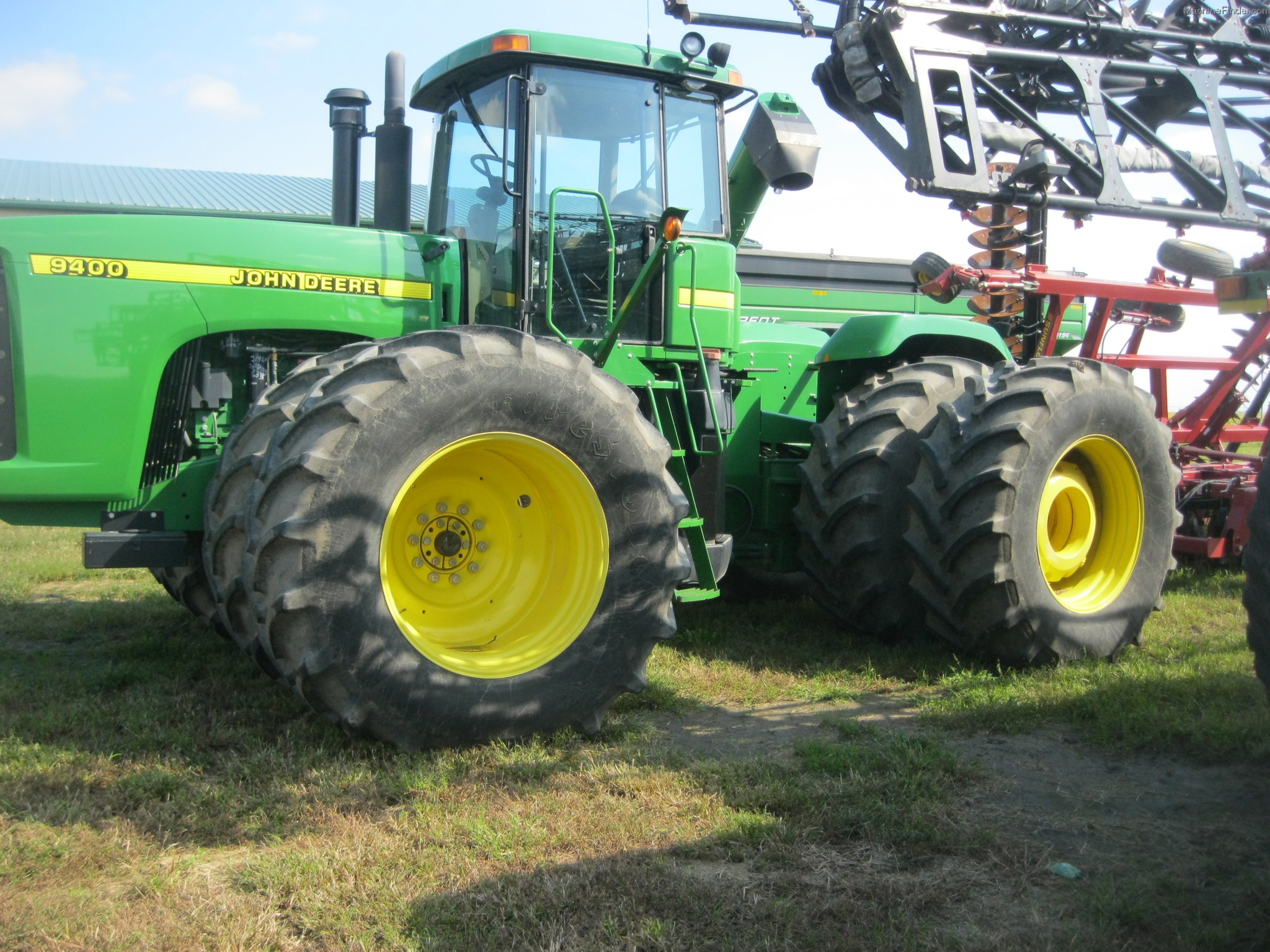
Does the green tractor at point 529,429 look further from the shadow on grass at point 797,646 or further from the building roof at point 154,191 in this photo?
the building roof at point 154,191

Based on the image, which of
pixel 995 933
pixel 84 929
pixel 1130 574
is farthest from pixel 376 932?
pixel 1130 574

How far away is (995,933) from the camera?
8.41 ft

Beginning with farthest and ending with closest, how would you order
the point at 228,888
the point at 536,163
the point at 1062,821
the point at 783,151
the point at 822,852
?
1. the point at 536,163
2. the point at 783,151
3. the point at 1062,821
4. the point at 822,852
5. the point at 228,888

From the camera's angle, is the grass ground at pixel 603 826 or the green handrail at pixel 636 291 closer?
the grass ground at pixel 603 826

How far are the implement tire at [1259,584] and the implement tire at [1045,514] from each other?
1.67m

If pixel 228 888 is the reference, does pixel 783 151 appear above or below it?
above

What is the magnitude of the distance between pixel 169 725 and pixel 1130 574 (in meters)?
4.31

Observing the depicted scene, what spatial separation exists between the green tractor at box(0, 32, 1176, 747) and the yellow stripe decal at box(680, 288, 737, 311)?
2cm

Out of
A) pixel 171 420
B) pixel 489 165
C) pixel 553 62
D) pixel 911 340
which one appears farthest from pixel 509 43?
pixel 911 340

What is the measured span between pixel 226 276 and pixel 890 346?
127 inches

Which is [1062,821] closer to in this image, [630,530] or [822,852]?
[822,852]

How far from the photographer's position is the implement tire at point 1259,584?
292cm

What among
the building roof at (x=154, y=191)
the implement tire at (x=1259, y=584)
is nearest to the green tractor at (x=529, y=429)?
the implement tire at (x=1259, y=584)

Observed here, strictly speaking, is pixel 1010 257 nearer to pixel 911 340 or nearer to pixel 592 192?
pixel 911 340
